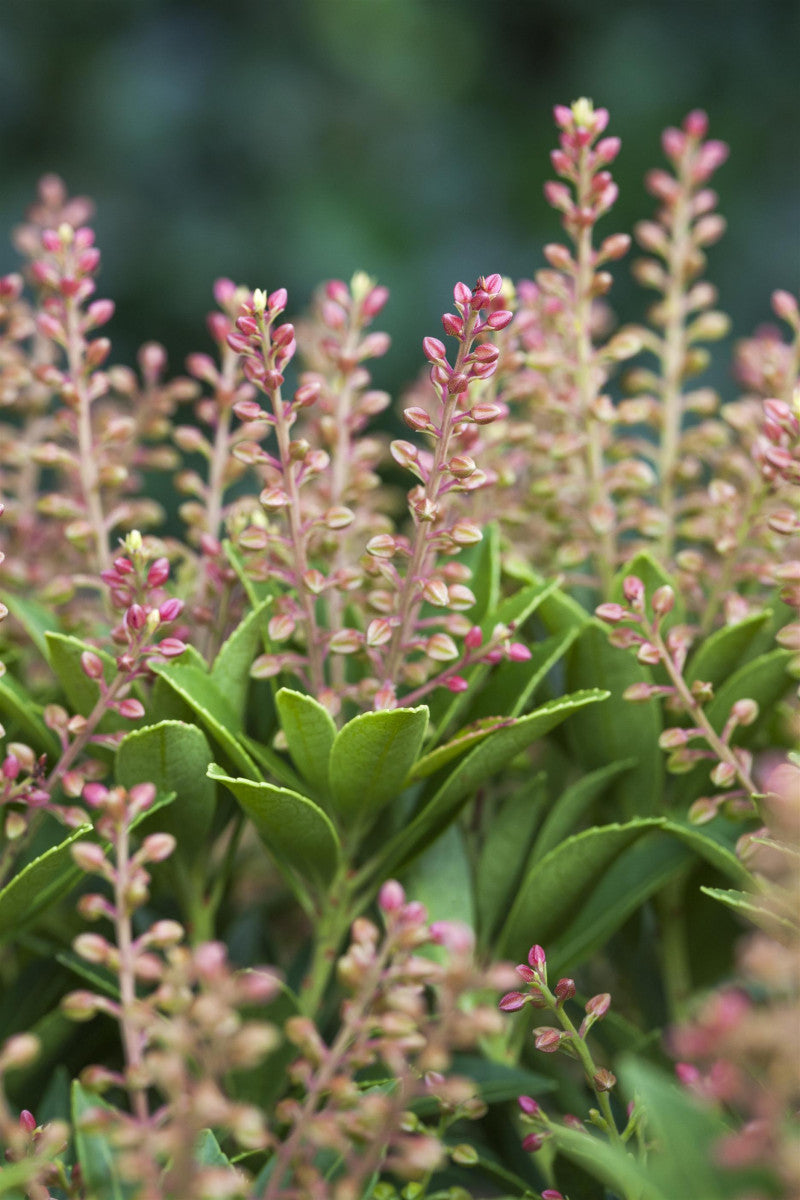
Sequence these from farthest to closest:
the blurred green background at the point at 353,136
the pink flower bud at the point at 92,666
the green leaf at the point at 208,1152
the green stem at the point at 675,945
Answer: the blurred green background at the point at 353,136 < the green stem at the point at 675,945 < the pink flower bud at the point at 92,666 < the green leaf at the point at 208,1152

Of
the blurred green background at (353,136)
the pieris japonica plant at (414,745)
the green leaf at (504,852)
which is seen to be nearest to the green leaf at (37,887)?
the pieris japonica plant at (414,745)

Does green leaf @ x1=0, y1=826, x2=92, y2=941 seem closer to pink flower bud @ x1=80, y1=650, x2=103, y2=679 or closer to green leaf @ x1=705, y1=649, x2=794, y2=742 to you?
pink flower bud @ x1=80, y1=650, x2=103, y2=679

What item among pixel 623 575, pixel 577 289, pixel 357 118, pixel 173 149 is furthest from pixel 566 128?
pixel 357 118

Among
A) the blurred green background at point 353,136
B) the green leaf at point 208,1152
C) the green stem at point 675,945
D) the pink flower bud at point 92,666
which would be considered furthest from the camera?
the blurred green background at point 353,136

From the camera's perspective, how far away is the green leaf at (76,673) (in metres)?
0.59

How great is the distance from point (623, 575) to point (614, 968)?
255mm

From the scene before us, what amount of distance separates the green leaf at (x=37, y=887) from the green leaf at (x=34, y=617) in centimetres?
12

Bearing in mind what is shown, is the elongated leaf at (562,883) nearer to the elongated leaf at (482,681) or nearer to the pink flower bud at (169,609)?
the elongated leaf at (482,681)

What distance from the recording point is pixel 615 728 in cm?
67

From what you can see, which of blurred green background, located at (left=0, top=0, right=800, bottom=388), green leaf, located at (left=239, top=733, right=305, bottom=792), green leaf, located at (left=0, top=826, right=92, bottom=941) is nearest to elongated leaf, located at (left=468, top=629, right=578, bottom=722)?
green leaf, located at (left=239, top=733, right=305, bottom=792)

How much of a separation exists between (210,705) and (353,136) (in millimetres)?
3418

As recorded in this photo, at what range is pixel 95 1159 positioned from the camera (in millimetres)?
531

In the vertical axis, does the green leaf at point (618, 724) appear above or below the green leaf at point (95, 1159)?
above

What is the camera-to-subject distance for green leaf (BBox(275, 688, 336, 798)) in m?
0.56
